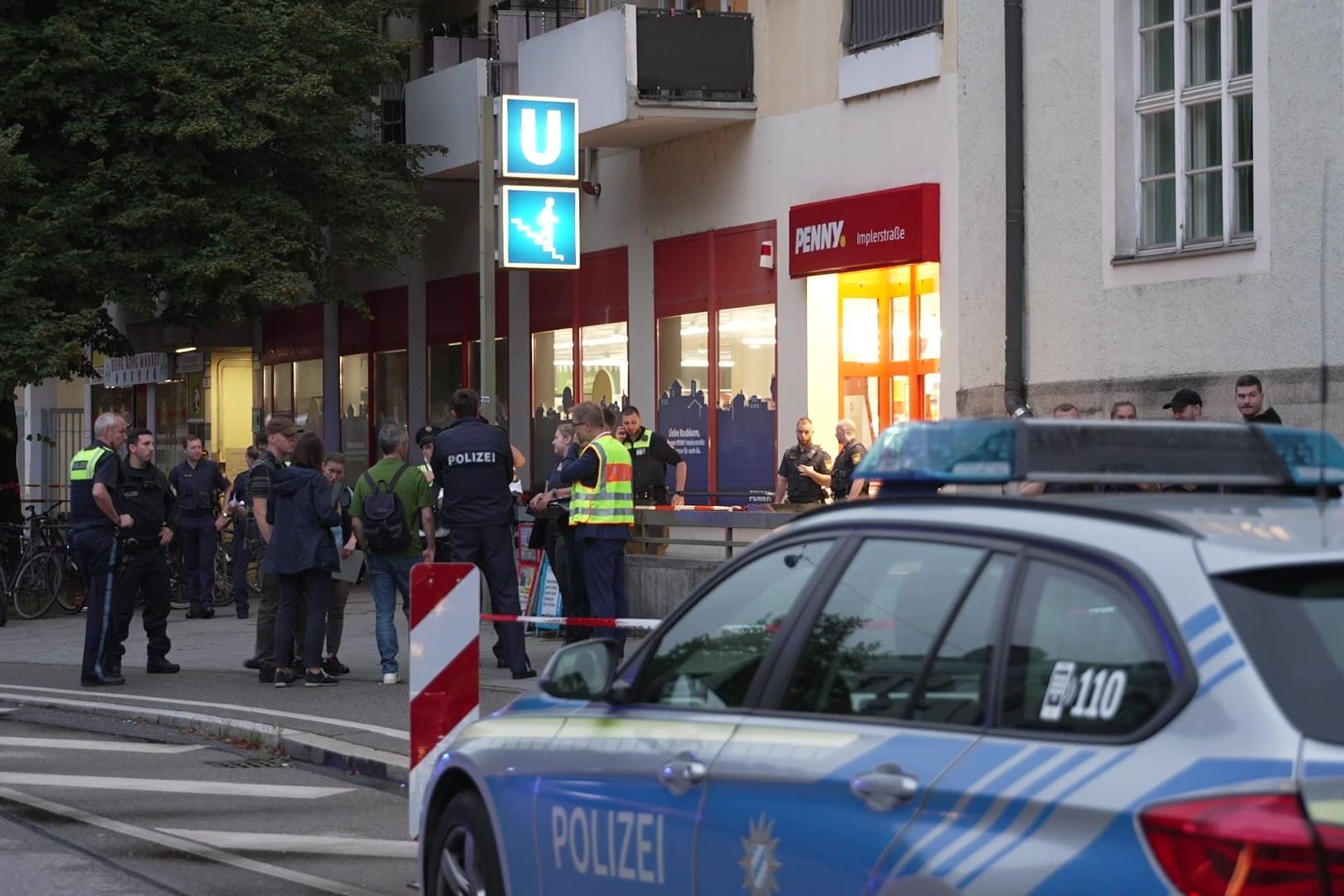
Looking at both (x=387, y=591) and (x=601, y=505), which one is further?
(x=387, y=591)

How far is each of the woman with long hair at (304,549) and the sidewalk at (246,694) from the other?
1.10 feet

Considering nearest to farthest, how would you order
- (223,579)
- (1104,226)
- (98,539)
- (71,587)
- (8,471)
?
(98,539) < (1104,226) < (71,587) < (223,579) < (8,471)

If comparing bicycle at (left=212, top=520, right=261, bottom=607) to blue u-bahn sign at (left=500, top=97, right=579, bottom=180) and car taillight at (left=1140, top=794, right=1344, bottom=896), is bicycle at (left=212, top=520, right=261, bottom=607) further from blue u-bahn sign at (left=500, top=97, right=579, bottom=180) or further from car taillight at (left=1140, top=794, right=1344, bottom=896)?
car taillight at (left=1140, top=794, right=1344, bottom=896)

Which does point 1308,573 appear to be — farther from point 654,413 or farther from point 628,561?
point 654,413

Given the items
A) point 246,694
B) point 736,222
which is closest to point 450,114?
point 736,222

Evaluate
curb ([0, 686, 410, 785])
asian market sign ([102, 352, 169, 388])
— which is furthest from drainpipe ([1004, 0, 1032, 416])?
asian market sign ([102, 352, 169, 388])

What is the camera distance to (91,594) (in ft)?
48.4

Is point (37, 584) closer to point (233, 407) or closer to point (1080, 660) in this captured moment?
point (233, 407)

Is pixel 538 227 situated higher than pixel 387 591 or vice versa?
pixel 538 227

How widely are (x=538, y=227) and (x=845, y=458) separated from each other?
362cm

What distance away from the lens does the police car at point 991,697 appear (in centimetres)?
330

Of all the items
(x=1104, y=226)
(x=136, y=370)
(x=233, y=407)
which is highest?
(x=1104, y=226)

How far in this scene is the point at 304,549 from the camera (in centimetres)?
1417

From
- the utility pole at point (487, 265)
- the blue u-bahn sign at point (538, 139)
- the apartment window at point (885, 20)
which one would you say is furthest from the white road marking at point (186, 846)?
the apartment window at point (885, 20)
